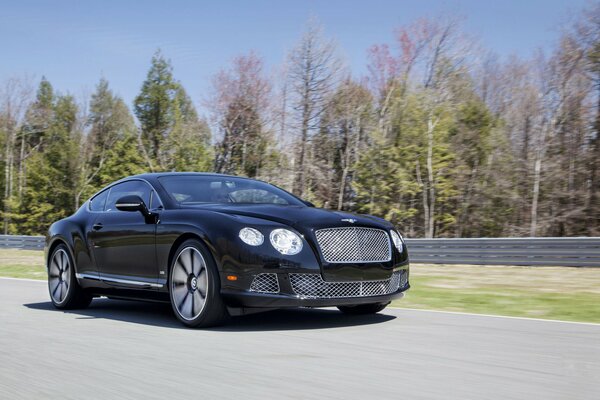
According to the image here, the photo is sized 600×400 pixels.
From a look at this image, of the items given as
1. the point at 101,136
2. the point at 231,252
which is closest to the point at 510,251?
the point at 231,252

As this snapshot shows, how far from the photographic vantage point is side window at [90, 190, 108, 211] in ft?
28.0

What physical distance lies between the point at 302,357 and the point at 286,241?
1.46m

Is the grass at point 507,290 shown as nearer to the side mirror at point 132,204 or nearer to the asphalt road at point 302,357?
the asphalt road at point 302,357

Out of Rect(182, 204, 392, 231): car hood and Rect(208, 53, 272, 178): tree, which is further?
Rect(208, 53, 272, 178): tree

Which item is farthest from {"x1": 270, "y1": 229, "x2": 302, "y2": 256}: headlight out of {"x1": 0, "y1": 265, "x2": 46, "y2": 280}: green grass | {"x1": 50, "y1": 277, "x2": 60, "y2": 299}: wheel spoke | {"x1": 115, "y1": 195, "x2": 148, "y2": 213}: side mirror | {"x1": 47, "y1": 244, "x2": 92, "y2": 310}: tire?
{"x1": 0, "y1": 265, "x2": 46, "y2": 280}: green grass

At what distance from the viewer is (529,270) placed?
15.3m

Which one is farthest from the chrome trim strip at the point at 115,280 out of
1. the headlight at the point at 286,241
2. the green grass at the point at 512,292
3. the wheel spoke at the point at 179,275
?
the green grass at the point at 512,292

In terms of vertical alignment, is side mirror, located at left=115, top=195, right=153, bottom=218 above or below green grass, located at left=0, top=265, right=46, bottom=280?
above

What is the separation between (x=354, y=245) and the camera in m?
6.59

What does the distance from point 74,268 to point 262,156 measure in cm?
3603

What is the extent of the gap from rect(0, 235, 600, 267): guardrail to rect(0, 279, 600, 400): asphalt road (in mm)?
8975

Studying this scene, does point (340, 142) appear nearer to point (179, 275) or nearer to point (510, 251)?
point (510, 251)

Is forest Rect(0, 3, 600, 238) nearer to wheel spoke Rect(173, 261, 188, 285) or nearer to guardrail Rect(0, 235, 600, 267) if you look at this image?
guardrail Rect(0, 235, 600, 267)

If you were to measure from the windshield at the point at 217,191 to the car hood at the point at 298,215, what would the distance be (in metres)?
0.33
